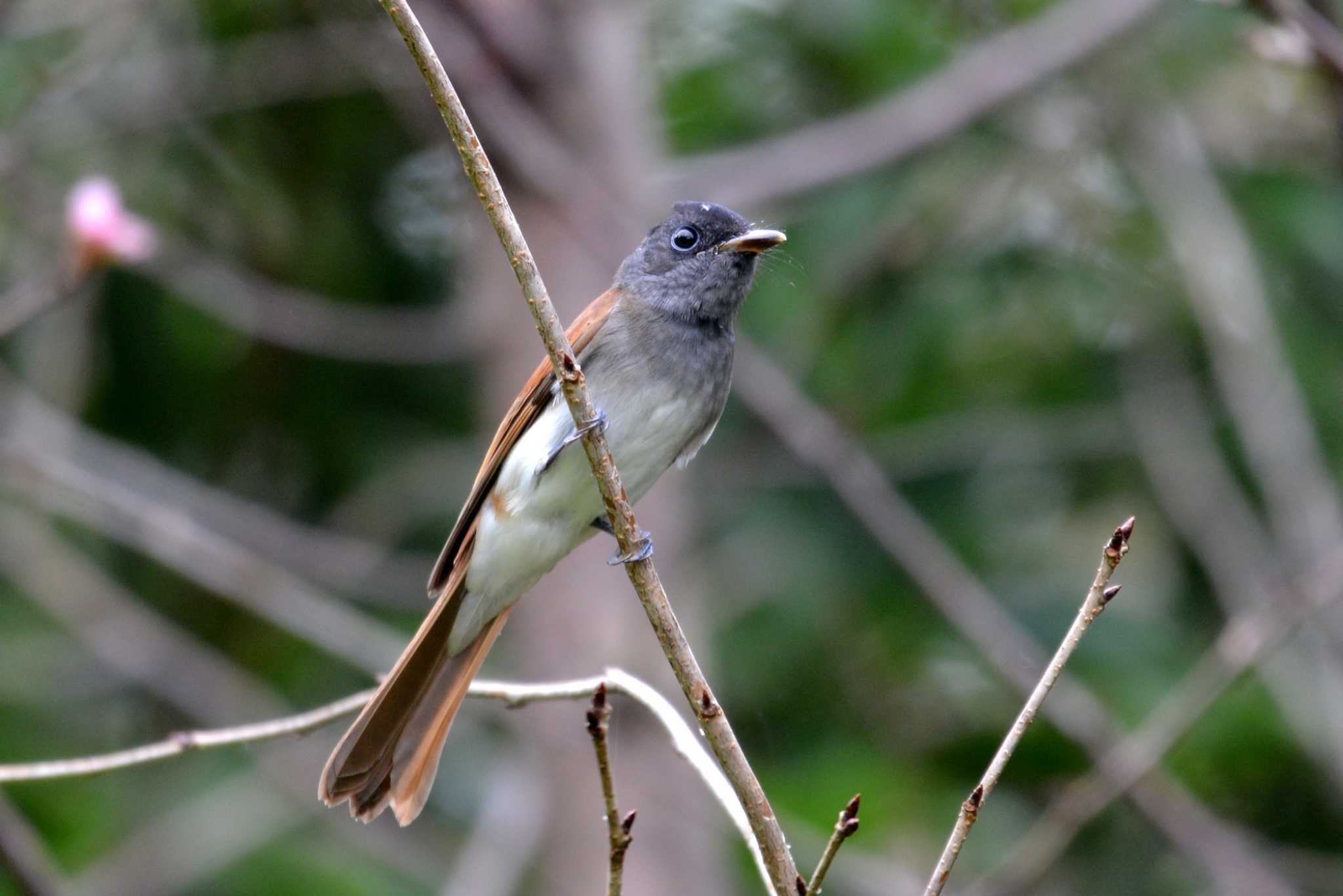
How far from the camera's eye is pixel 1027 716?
6.28 feet

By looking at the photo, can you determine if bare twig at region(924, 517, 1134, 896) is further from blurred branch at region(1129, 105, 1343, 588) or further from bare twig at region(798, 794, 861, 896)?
blurred branch at region(1129, 105, 1343, 588)

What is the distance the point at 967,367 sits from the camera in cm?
700

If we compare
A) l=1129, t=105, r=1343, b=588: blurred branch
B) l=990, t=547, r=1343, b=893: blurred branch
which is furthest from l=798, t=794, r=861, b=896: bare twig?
l=1129, t=105, r=1343, b=588: blurred branch

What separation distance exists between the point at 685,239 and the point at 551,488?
760mm

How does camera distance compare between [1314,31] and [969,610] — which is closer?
[1314,31]

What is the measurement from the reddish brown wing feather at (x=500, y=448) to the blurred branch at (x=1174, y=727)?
1.58 meters

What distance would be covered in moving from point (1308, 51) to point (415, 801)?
7.93 feet

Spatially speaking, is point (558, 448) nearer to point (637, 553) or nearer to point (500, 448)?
point (500, 448)

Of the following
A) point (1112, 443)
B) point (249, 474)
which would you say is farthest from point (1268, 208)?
point (249, 474)

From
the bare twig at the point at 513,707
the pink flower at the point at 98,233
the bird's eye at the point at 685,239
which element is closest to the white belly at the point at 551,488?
the bird's eye at the point at 685,239

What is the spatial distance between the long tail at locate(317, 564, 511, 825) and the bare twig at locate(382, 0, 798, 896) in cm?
92

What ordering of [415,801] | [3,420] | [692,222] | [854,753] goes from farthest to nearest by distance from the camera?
[854,753], [3,420], [692,222], [415,801]

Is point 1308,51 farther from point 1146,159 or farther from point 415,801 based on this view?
point 1146,159

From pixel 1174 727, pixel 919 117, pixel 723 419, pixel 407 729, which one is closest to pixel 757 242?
pixel 407 729
